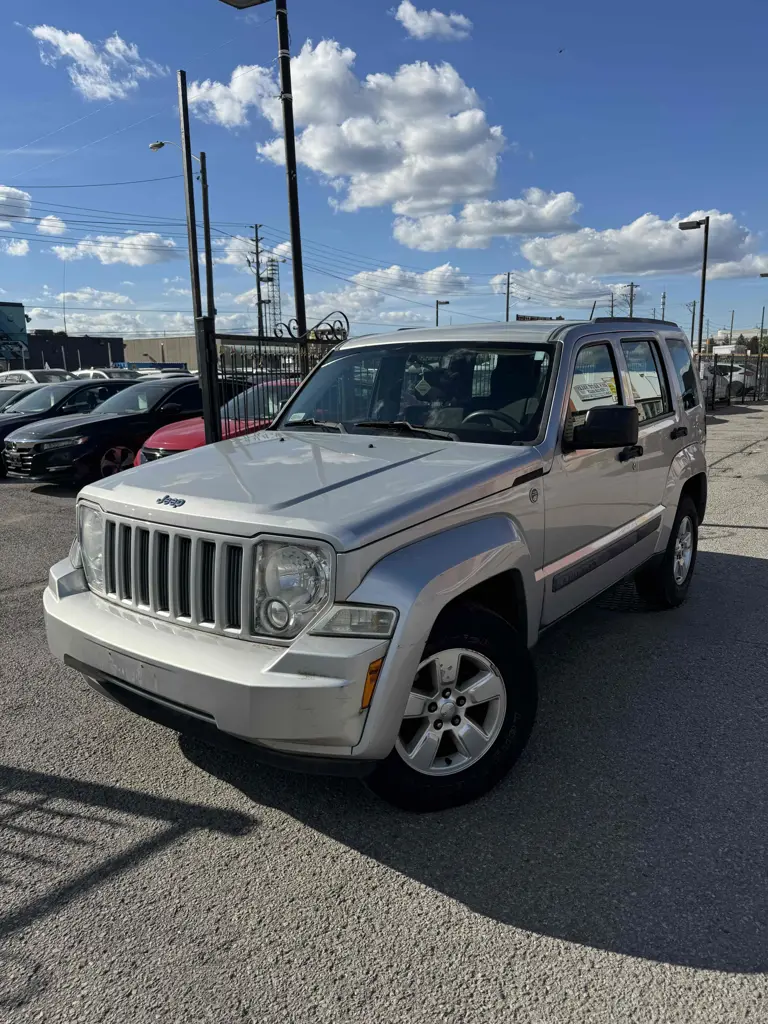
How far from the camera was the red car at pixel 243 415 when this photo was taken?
28.3 feet

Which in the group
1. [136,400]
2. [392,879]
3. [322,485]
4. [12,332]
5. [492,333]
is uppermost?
[12,332]

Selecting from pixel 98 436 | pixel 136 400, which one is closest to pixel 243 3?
pixel 136 400

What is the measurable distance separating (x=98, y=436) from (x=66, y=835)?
28.4 ft

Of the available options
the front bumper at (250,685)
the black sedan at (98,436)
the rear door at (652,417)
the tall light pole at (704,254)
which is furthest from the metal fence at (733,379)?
the front bumper at (250,685)

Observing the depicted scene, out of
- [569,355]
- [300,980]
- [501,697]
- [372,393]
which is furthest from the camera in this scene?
[372,393]

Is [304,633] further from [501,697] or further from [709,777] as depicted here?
[709,777]

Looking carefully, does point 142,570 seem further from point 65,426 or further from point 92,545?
point 65,426

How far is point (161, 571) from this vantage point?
2916 mm


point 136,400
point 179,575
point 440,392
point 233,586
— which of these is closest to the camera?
point 233,586

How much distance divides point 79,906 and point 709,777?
249 centimetres

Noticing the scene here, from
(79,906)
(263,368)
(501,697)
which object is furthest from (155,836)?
(263,368)

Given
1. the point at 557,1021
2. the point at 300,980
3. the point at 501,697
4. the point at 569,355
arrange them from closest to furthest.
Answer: the point at 557,1021, the point at 300,980, the point at 501,697, the point at 569,355

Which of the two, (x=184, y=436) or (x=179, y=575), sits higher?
(x=179, y=575)

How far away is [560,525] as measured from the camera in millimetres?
3662
